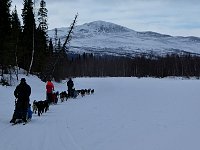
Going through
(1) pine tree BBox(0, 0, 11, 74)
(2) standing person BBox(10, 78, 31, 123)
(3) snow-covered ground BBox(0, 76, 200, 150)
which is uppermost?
(1) pine tree BBox(0, 0, 11, 74)

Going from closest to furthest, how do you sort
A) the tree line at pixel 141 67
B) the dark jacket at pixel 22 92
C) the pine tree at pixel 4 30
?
the dark jacket at pixel 22 92
the pine tree at pixel 4 30
the tree line at pixel 141 67

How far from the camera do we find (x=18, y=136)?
10852 millimetres

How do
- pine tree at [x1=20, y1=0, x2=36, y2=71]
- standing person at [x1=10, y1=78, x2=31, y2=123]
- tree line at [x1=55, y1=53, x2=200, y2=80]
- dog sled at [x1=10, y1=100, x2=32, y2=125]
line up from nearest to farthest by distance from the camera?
1. dog sled at [x1=10, y1=100, x2=32, y2=125]
2. standing person at [x1=10, y1=78, x2=31, y2=123]
3. pine tree at [x1=20, y1=0, x2=36, y2=71]
4. tree line at [x1=55, y1=53, x2=200, y2=80]

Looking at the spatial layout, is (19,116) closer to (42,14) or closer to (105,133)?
(105,133)

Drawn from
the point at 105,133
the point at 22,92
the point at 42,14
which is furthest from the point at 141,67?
the point at 105,133

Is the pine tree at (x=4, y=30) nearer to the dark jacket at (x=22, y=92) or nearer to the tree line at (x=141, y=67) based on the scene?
the dark jacket at (x=22, y=92)

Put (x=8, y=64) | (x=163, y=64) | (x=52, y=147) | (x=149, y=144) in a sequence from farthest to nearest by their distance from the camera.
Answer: (x=163, y=64) < (x=8, y=64) < (x=149, y=144) < (x=52, y=147)

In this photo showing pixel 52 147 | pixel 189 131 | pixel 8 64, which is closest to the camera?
pixel 52 147

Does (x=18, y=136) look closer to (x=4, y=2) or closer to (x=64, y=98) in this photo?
(x=64, y=98)

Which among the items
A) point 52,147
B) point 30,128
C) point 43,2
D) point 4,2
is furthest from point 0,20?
point 52,147

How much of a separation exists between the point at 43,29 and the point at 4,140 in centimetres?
4404

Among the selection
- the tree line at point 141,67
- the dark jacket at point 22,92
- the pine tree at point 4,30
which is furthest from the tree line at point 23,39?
the tree line at point 141,67

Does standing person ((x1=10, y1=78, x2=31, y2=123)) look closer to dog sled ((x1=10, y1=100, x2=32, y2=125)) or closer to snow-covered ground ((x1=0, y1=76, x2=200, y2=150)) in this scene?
dog sled ((x1=10, y1=100, x2=32, y2=125))

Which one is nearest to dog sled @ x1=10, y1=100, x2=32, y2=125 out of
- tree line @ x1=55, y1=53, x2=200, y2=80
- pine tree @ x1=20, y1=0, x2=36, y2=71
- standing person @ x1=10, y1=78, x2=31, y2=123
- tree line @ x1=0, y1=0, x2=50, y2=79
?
standing person @ x1=10, y1=78, x2=31, y2=123
